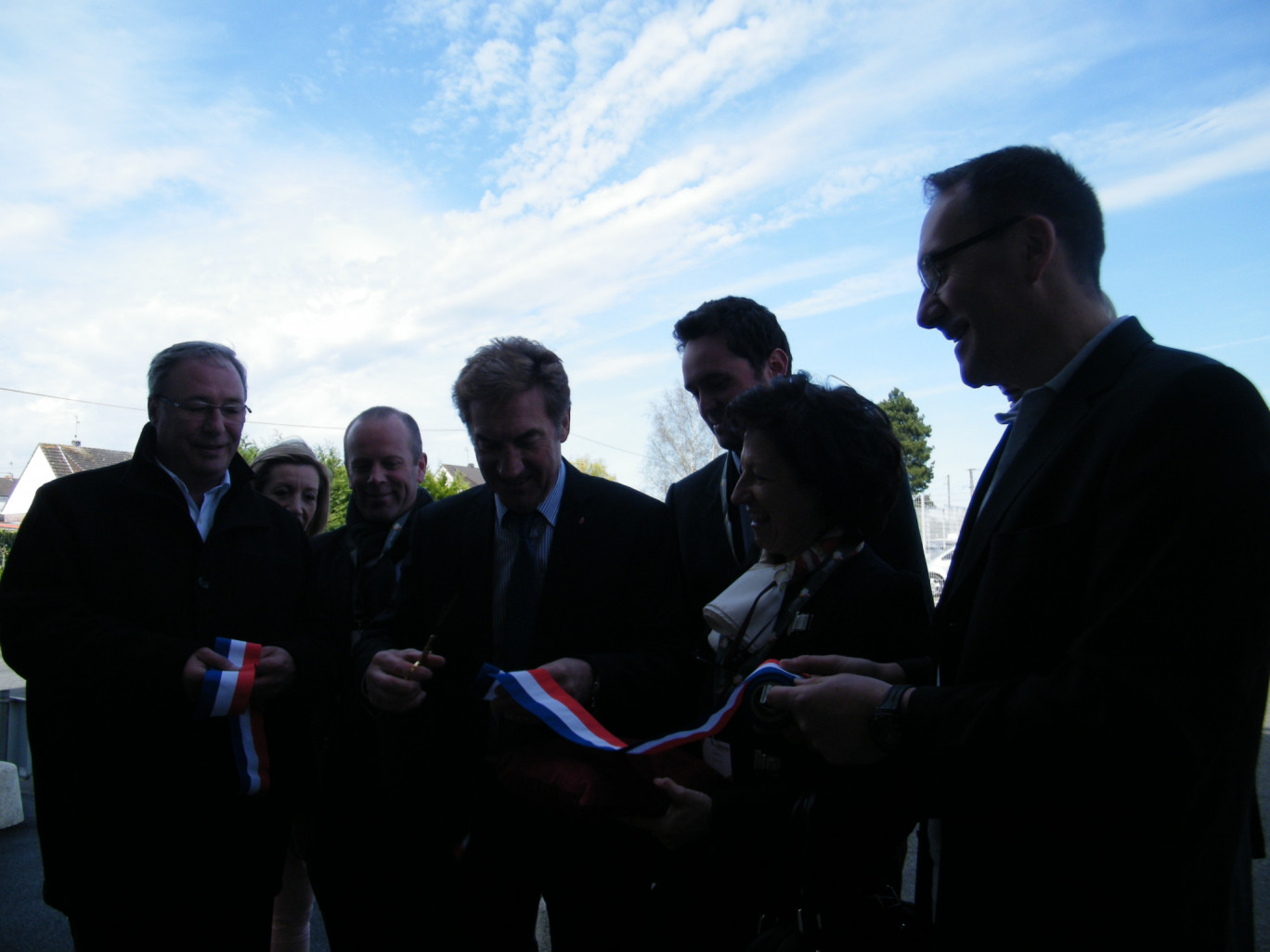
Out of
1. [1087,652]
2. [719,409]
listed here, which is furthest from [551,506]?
[1087,652]

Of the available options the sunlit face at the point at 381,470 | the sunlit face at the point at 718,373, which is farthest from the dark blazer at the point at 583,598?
the sunlit face at the point at 381,470

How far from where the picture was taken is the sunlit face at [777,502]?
7.08ft

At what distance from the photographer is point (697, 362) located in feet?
10.5

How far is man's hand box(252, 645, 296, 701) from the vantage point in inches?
102

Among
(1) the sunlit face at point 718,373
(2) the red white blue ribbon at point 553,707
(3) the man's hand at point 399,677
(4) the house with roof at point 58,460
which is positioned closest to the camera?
(2) the red white blue ribbon at point 553,707

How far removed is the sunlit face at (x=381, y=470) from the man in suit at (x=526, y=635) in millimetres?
693

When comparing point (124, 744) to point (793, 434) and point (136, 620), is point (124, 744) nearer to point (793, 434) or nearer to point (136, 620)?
point (136, 620)

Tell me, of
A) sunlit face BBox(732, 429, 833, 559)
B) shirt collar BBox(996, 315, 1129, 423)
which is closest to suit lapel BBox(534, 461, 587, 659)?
sunlit face BBox(732, 429, 833, 559)

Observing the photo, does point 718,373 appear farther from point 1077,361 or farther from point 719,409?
point 1077,361

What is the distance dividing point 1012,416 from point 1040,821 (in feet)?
2.86

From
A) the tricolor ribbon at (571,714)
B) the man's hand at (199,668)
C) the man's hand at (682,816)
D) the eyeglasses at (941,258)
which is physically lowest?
the man's hand at (682,816)

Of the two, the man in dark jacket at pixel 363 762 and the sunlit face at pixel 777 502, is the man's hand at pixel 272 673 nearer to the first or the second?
the man in dark jacket at pixel 363 762

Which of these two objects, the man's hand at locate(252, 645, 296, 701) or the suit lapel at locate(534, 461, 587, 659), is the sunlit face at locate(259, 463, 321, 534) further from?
the suit lapel at locate(534, 461, 587, 659)

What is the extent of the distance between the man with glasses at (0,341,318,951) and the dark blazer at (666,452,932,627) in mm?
1436
